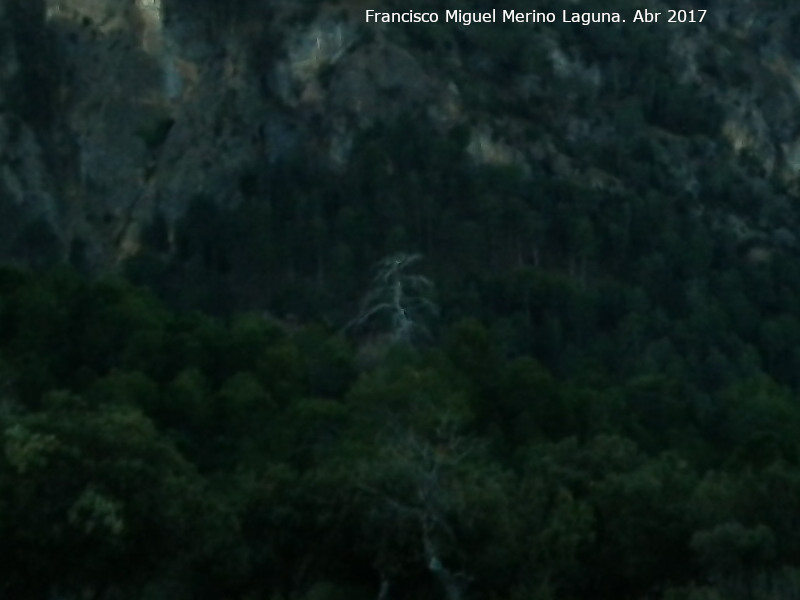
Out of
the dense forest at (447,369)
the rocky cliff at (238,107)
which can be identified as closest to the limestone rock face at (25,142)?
the rocky cliff at (238,107)

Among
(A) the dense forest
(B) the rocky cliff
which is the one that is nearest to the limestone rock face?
(B) the rocky cliff

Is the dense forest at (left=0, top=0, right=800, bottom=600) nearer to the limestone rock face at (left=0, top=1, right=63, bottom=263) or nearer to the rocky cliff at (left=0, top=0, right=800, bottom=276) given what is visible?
the rocky cliff at (left=0, top=0, right=800, bottom=276)

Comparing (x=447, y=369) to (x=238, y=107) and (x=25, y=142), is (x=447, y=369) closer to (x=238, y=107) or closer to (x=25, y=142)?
(x=238, y=107)

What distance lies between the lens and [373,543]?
859 inches

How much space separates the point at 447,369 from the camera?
40844 mm

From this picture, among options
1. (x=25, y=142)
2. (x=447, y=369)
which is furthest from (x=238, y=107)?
(x=447, y=369)

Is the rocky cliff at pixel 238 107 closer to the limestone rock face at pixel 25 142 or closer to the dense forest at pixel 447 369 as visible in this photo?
the limestone rock face at pixel 25 142

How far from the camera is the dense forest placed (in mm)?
21438

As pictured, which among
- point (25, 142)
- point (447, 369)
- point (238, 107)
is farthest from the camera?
point (238, 107)

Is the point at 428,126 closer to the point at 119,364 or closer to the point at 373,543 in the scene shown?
the point at 119,364

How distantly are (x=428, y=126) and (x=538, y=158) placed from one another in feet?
17.4

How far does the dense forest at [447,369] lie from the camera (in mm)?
21438

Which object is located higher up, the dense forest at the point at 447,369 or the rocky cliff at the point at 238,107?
the rocky cliff at the point at 238,107

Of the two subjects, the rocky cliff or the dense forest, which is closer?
the dense forest
